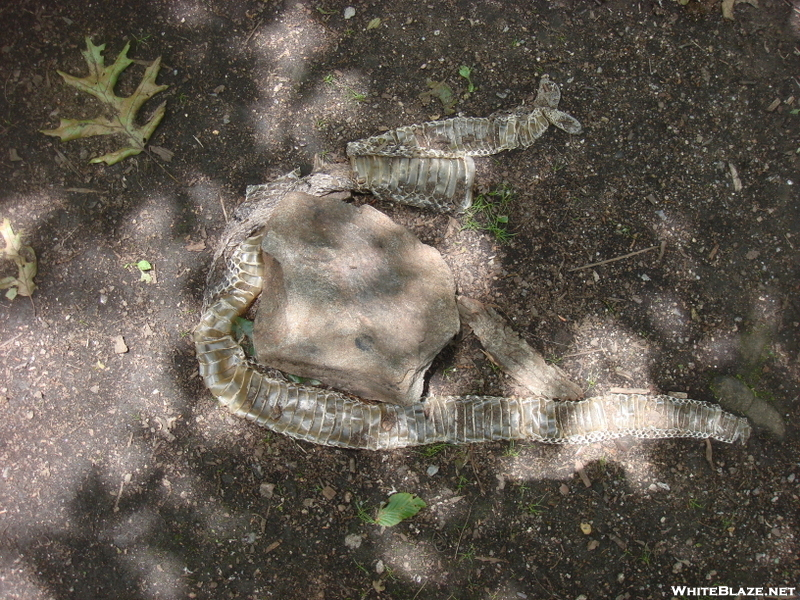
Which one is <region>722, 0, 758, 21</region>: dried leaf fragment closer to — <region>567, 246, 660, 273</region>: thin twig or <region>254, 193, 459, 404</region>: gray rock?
<region>567, 246, 660, 273</region>: thin twig

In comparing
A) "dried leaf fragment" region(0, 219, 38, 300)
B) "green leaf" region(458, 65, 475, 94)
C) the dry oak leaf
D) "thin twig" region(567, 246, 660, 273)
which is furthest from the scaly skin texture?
"green leaf" region(458, 65, 475, 94)

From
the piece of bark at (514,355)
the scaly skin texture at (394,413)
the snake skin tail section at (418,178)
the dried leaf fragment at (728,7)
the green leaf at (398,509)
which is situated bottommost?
the green leaf at (398,509)

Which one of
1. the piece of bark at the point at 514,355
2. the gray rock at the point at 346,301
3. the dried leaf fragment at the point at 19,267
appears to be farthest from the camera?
the dried leaf fragment at the point at 19,267

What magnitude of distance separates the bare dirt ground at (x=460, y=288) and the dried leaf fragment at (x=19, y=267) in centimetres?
8

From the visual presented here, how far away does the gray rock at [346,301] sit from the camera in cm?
286

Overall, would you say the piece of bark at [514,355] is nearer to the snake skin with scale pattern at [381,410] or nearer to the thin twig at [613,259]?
the snake skin with scale pattern at [381,410]

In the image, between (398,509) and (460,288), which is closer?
(398,509)

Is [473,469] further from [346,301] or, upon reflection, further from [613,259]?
[613,259]

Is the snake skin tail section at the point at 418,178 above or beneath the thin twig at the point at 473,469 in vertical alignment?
above

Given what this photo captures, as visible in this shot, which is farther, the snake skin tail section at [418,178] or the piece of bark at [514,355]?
the snake skin tail section at [418,178]

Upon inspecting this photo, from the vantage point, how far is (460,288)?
11.6 feet

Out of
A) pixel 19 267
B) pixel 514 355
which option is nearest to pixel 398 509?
pixel 514 355

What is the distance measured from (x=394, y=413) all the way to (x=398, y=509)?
587 millimetres

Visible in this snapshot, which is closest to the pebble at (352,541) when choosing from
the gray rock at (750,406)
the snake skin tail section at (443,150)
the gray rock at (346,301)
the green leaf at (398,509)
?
the green leaf at (398,509)
